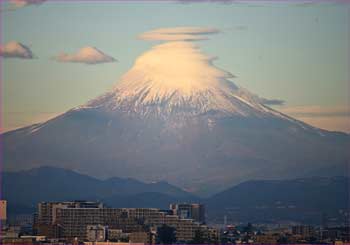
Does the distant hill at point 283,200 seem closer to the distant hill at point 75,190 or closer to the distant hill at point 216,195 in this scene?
the distant hill at point 216,195

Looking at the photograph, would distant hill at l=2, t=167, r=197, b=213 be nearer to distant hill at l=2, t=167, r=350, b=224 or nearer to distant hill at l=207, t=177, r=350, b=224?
distant hill at l=2, t=167, r=350, b=224

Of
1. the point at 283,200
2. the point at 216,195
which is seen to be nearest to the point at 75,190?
the point at 216,195

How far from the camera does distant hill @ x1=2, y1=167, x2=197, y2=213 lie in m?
29.3

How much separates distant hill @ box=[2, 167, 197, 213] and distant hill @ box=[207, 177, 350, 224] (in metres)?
0.67

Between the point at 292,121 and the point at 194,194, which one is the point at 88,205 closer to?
the point at 194,194

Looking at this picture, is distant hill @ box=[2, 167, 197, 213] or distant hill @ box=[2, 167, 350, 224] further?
distant hill @ box=[2, 167, 350, 224]

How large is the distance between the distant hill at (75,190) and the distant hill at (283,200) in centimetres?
67

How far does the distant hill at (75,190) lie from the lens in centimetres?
2934

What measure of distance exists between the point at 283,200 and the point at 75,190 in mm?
3580

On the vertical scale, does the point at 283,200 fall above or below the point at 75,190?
below

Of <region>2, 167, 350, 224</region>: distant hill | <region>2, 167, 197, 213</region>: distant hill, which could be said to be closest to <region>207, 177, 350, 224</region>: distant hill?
<region>2, 167, 350, 224</region>: distant hill

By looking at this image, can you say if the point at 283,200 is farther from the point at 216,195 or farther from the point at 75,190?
the point at 75,190

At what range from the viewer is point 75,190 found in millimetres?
30594

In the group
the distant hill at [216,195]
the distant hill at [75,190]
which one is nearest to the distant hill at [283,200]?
the distant hill at [216,195]
